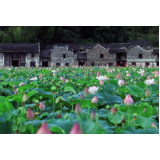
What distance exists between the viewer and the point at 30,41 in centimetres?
4222

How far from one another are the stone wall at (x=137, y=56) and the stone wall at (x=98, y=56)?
8.53 ft

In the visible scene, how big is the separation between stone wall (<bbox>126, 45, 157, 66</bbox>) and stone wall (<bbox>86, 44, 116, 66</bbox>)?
2.60 metres

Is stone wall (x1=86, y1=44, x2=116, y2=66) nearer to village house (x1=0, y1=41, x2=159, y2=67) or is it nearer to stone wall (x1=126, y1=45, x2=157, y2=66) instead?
village house (x1=0, y1=41, x2=159, y2=67)

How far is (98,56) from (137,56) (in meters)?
6.31

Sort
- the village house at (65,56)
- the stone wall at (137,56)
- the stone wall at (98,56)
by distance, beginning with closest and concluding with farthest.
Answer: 1. the stone wall at (137,56)
2. the village house at (65,56)
3. the stone wall at (98,56)

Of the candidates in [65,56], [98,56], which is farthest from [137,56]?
[65,56]

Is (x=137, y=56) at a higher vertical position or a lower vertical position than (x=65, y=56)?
lower

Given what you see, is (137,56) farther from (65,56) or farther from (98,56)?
(65,56)

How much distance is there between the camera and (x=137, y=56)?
29766mm

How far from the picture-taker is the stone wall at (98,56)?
101ft

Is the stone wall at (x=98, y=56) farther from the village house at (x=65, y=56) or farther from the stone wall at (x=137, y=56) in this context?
the stone wall at (x=137, y=56)

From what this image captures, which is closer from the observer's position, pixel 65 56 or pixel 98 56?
pixel 98 56

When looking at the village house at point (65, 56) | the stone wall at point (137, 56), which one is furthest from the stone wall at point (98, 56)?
the stone wall at point (137, 56)

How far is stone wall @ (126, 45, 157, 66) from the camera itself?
29.3m
